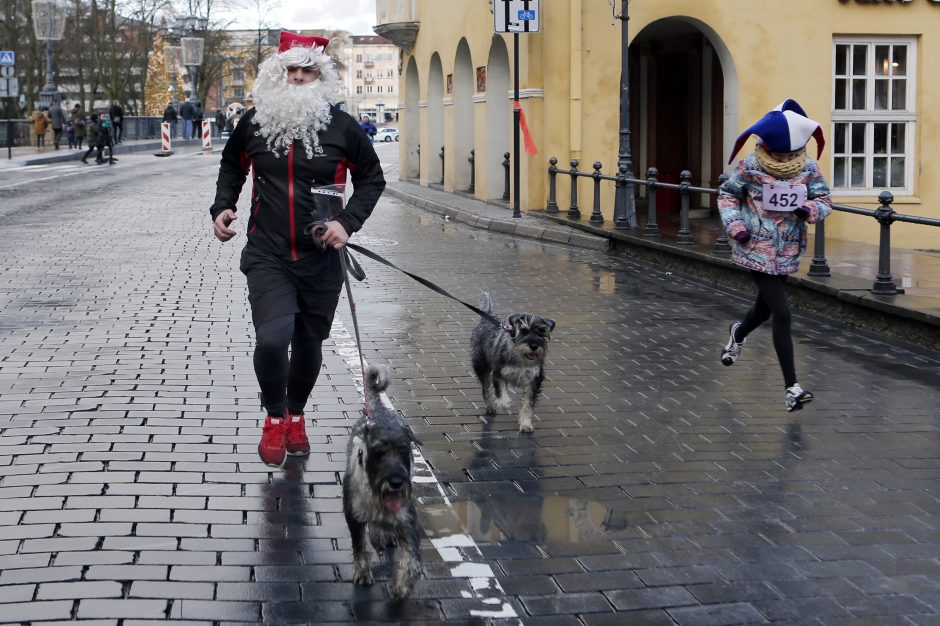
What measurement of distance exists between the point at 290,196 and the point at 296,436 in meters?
1.22

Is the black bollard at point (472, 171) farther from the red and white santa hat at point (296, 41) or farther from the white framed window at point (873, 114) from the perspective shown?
the red and white santa hat at point (296, 41)

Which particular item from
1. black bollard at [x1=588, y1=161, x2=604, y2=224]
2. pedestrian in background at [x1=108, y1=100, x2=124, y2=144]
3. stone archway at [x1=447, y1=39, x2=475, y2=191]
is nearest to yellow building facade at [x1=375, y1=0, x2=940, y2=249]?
black bollard at [x1=588, y1=161, x2=604, y2=224]

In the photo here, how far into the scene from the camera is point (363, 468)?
4555 millimetres

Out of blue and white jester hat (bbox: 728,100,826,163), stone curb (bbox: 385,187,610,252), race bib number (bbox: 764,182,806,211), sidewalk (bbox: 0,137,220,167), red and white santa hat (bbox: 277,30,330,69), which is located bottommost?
stone curb (bbox: 385,187,610,252)

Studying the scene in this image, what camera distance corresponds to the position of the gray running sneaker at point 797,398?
7441 millimetres

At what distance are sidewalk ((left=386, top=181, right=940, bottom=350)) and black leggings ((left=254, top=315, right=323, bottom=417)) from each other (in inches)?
210

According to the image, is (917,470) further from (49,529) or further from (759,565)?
(49,529)

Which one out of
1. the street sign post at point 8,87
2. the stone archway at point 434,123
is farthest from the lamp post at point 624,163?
the street sign post at point 8,87

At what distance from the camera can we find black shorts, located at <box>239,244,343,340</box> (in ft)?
19.5

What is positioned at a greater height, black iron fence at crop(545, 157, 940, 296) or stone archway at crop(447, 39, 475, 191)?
stone archway at crop(447, 39, 475, 191)

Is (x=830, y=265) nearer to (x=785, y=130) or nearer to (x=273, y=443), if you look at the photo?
(x=785, y=130)

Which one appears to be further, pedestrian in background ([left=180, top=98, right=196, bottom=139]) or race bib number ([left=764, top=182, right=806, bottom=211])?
pedestrian in background ([left=180, top=98, right=196, bottom=139])

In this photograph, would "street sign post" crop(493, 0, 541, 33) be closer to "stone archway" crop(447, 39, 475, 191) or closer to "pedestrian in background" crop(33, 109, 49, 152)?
"stone archway" crop(447, 39, 475, 191)

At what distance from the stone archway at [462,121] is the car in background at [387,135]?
228 feet
